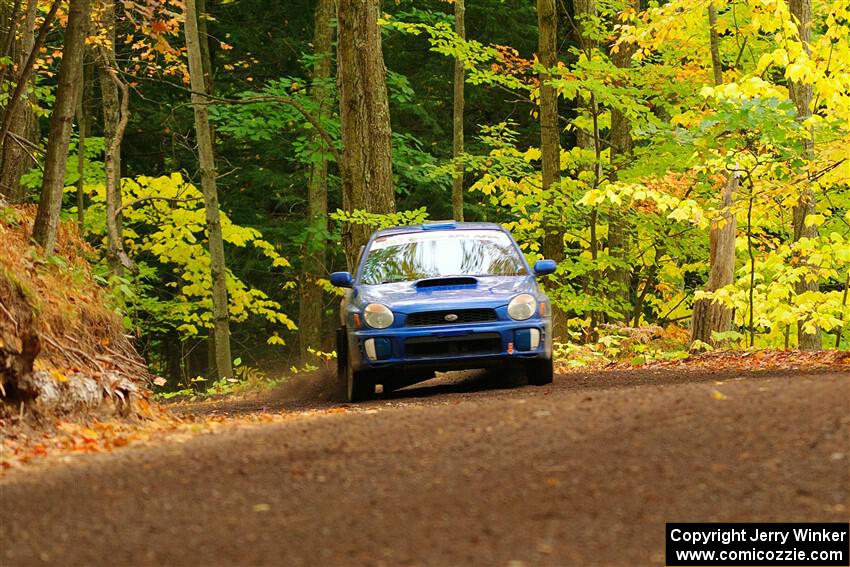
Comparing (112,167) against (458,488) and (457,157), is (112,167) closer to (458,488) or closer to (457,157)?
(457,157)

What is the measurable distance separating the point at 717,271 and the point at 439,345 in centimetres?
815

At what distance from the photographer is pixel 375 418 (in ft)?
27.1

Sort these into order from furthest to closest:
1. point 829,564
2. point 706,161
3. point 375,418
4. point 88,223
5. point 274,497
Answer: point 88,223 → point 706,161 → point 375,418 → point 274,497 → point 829,564

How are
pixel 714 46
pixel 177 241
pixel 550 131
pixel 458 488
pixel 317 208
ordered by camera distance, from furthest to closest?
pixel 317 208 < pixel 177 241 < pixel 550 131 < pixel 714 46 < pixel 458 488

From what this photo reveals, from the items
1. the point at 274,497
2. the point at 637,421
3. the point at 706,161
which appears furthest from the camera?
the point at 706,161

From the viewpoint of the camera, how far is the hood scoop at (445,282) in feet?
39.3

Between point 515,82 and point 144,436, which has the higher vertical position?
point 515,82

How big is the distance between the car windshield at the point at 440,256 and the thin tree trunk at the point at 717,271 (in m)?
5.97

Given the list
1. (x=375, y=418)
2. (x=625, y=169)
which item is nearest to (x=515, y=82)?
(x=625, y=169)

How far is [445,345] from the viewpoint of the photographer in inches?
452

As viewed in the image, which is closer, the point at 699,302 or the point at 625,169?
the point at 699,302

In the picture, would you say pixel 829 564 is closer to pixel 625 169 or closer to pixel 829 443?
pixel 829 443

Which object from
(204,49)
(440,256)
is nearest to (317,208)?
(204,49)

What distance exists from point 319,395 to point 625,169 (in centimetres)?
949
